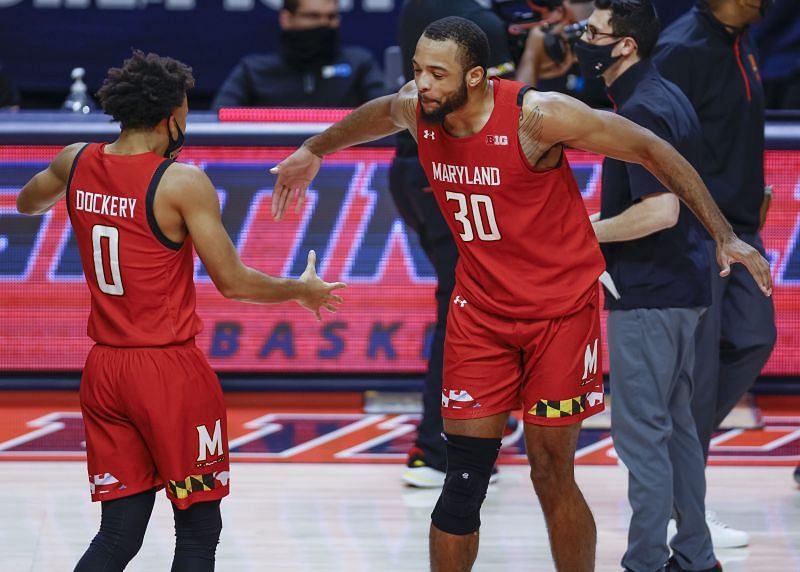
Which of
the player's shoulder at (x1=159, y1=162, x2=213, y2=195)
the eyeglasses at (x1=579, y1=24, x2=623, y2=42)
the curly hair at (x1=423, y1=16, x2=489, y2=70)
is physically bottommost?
the player's shoulder at (x1=159, y1=162, x2=213, y2=195)

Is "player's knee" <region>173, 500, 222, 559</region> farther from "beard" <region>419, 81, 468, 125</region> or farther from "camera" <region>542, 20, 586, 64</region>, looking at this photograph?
"camera" <region>542, 20, 586, 64</region>

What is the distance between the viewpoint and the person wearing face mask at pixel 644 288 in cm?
447

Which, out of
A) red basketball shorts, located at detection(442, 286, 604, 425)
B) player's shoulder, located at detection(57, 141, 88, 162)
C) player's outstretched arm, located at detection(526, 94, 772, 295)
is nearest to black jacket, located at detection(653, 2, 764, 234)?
player's outstretched arm, located at detection(526, 94, 772, 295)

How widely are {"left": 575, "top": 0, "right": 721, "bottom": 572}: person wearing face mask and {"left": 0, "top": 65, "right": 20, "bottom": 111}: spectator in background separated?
16.1 feet

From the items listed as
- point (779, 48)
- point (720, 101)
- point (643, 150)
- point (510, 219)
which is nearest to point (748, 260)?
point (643, 150)

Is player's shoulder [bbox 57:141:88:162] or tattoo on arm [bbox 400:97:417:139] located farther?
tattoo on arm [bbox 400:97:417:139]

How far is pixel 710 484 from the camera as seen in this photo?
5836 mm

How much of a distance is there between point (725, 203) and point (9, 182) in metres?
3.69

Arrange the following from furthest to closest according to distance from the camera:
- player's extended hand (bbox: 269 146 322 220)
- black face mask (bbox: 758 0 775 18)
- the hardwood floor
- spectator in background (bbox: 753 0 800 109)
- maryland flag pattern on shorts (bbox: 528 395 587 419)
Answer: spectator in background (bbox: 753 0 800 109), black face mask (bbox: 758 0 775 18), the hardwood floor, player's extended hand (bbox: 269 146 322 220), maryland flag pattern on shorts (bbox: 528 395 587 419)

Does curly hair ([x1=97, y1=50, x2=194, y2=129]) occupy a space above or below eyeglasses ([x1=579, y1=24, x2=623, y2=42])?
above

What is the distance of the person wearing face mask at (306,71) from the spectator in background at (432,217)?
8.25ft

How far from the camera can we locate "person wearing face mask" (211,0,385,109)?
8.28 meters

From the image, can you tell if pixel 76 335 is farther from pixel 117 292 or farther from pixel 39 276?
pixel 117 292

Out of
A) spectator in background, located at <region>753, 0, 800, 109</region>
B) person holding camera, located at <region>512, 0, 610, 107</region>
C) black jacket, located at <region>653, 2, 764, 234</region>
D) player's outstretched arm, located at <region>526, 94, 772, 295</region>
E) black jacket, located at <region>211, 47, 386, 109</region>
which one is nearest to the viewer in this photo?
player's outstretched arm, located at <region>526, 94, 772, 295</region>
